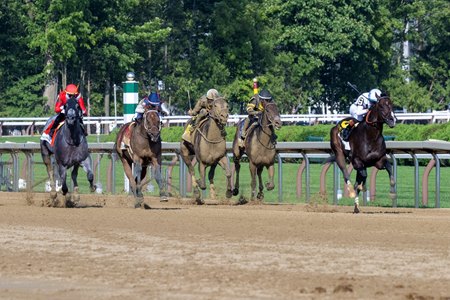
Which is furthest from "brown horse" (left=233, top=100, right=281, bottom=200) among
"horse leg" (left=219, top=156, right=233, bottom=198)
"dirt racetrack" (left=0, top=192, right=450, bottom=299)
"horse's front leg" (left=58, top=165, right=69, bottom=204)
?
"dirt racetrack" (left=0, top=192, right=450, bottom=299)

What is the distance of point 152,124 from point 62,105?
148 centimetres

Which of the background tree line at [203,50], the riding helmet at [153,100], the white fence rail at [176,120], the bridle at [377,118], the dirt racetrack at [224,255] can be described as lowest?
the dirt racetrack at [224,255]

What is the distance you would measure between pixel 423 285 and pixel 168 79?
45138 millimetres

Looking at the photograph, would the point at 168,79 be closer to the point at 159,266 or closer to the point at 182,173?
the point at 182,173

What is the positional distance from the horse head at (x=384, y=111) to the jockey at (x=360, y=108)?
0.22 m

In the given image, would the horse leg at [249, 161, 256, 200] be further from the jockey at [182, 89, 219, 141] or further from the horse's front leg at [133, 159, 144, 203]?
the horse's front leg at [133, 159, 144, 203]

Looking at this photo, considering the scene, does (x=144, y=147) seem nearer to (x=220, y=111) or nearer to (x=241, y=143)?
(x=220, y=111)

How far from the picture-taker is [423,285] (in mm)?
10336

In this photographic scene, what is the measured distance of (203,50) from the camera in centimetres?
5497

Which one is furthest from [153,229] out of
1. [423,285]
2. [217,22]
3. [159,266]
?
[217,22]

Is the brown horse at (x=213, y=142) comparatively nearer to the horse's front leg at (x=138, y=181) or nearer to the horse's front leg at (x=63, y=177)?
the horse's front leg at (x=138, y=181)

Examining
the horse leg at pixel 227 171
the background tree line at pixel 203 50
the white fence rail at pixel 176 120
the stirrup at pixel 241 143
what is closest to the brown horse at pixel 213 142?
the horse leg at pixel 227 171

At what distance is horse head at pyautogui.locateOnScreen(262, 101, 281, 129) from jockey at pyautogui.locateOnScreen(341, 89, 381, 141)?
112 centimetres

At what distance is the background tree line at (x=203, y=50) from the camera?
52.2m
